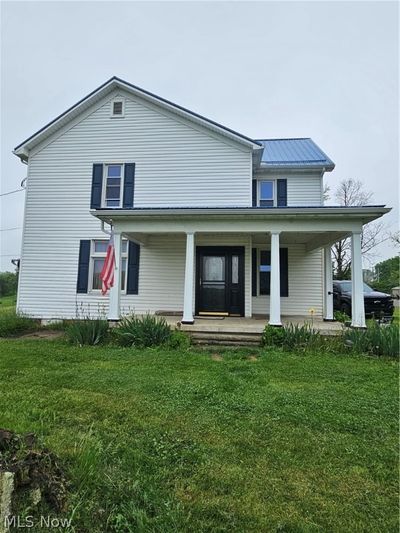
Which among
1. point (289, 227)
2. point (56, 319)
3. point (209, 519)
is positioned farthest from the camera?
point (56, 319)

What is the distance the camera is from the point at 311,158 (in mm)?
11625

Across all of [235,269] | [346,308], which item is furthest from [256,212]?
[346,308]

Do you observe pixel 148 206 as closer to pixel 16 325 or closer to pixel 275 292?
pixel 275 292

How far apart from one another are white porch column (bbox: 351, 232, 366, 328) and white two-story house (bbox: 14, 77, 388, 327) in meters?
1.99

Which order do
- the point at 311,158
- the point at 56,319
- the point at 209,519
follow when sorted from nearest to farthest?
1. the point at 209,519
2. the point at 56,319
3. the point at 311,158

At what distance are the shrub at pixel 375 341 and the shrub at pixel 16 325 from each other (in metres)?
9.04

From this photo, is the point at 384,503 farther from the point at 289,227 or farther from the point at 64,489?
the point at 289,227

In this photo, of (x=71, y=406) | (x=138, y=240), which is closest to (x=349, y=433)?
(x=71, y=406)

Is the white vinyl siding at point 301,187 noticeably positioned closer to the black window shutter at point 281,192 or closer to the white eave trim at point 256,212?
the black window shutter at point 281,192

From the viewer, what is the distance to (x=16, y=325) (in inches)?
363

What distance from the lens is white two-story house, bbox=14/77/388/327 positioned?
1009cm

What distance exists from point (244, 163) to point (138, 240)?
436cm

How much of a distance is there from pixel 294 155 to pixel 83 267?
9054 mm

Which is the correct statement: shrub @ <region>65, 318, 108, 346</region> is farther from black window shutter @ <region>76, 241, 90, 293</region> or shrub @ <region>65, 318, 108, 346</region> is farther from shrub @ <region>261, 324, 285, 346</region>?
shrub @ <region>261, 324, 285, 346</region>
